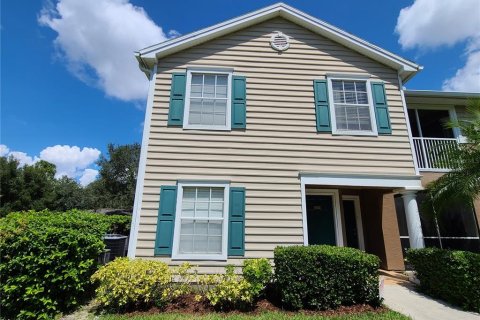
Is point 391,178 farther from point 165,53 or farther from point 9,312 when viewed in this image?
point 9,312

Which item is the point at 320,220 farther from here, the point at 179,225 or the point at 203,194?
the point at 179,225

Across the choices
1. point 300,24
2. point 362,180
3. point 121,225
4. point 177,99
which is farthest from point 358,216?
point 121,225

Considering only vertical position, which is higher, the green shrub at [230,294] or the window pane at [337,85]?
the window pane at [337,85]

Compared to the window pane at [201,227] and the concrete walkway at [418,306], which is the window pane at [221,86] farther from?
the concrete walkway at [418,306]

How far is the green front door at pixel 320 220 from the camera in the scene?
8367 millimetres

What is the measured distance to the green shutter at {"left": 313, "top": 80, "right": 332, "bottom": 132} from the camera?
766 centimetres

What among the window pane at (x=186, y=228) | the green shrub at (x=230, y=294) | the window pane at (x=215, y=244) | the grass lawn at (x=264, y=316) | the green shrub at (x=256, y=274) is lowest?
the grass lawn at (x=264, y=316)

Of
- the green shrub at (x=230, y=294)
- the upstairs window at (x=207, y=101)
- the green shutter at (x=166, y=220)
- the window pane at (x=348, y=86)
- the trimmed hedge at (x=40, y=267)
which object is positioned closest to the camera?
the trimmed hedge at (x=40, y=267)

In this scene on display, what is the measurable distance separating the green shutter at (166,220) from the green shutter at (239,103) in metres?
2.41

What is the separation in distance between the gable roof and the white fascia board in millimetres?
3312

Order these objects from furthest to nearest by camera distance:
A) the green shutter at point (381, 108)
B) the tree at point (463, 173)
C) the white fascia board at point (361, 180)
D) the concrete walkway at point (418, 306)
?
the green shutter at point (381, 108)
the white fascia board at point (361, 180)
the tree at point (463, 173)
the concrete walkway at point (418, 306)

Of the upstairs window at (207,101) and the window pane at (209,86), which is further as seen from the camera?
the window pane at (209,86)

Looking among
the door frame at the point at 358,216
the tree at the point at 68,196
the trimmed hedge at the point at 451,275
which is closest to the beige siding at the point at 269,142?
the trimmed hedge at the point at 451,275

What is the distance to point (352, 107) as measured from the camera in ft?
26.2
